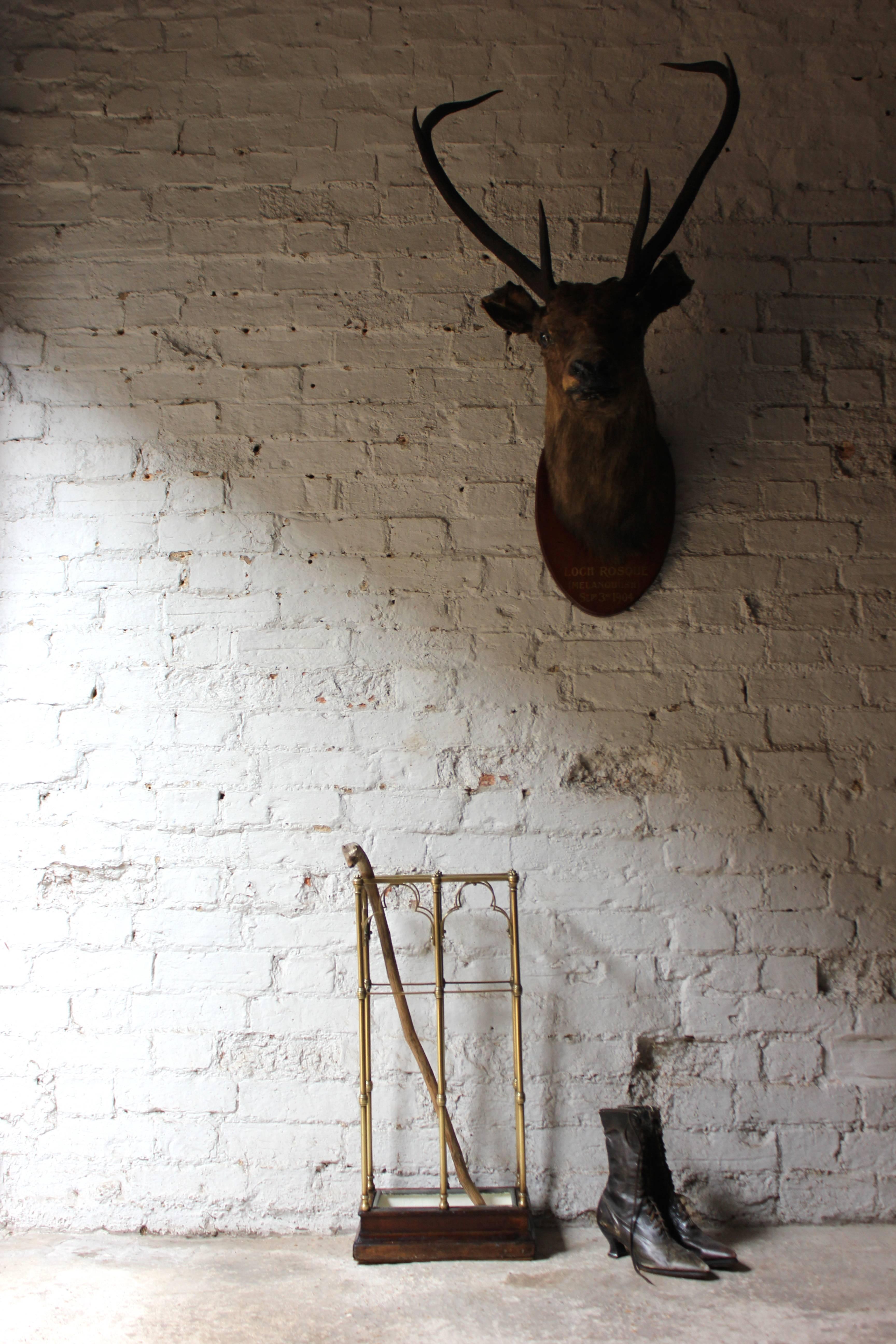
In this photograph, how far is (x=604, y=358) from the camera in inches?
70.4

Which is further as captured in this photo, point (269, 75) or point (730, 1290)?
point (269, 75)

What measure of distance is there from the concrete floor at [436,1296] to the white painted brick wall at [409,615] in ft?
0.35

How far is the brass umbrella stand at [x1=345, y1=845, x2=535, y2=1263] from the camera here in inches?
71.4

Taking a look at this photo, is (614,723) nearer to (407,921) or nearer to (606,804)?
(606,804)

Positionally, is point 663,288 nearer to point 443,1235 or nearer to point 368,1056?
point 368,1056

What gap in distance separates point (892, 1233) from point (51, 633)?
2.33 metres

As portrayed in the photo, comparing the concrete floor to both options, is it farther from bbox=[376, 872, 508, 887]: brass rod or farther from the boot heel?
bbox=[376, 872, 508, 887]: brass rod

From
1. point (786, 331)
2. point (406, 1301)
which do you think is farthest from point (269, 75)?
point (406, 1301)

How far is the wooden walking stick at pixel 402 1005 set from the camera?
186 cm

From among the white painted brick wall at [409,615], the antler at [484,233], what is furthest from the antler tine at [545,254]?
the white painted brick wall at [409,615]

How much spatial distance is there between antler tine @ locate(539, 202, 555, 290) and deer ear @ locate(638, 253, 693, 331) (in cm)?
19

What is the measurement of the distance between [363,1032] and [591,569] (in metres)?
1.15

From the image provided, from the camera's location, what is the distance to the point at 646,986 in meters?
2.04

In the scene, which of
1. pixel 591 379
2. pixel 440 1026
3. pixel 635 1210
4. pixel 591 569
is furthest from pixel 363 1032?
pixel 591 379
